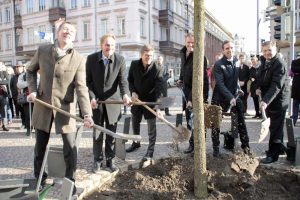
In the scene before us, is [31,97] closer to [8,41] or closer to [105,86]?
[105,86]

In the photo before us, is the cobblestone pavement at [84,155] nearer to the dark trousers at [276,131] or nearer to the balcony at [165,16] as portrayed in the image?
the dark trousers at [276,131]

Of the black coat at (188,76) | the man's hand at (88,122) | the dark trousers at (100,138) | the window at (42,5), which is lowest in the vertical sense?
the dark trousers at (100,138)

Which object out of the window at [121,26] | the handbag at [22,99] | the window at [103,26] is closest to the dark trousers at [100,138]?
the handbag at [22,99]

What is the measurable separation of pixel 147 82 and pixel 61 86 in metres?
1.89

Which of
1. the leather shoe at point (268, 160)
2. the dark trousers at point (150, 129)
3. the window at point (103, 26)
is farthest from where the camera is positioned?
the window at point (103, 26)

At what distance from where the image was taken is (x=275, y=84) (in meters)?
5.27

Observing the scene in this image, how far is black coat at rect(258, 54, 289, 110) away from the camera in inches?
Answer: 207

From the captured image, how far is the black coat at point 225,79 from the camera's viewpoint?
18.6 ft

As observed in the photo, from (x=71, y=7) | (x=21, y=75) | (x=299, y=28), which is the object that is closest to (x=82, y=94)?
(x=21, y=75)

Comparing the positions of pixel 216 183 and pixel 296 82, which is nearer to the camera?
pixel 216 183

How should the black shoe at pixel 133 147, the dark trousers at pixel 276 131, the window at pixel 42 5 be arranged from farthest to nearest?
the window at pixel 42 5 → the black shoe at pixel 133 147 → the dark trousers at pixel 276 131

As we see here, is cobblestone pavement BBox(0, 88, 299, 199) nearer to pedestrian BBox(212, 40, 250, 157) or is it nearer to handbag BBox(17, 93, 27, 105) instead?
pedestrian BBox(212, 40, 250, 157)

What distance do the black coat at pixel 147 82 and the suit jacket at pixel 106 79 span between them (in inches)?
23.8

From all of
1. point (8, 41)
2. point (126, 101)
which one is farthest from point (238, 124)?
point (8, 41)
